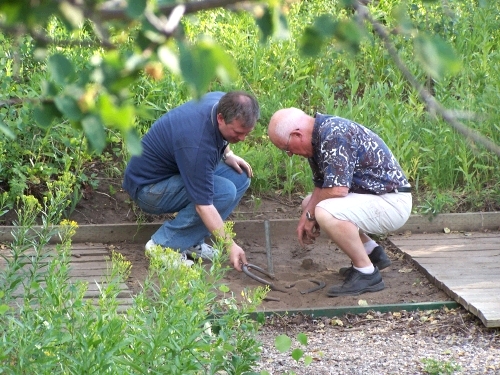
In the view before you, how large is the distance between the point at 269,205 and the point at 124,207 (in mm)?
1135

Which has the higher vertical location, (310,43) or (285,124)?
(310,43)

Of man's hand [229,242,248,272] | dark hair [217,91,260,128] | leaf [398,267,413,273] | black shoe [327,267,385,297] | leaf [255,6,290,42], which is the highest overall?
leaf [255,6,290,42]

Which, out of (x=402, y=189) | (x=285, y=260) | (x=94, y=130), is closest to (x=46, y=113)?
(x=94, y=130)

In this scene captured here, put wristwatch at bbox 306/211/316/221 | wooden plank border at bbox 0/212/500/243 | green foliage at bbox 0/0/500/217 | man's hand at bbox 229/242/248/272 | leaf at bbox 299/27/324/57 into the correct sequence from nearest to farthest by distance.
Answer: leaf at bbox 299/27/324/57, man's hand at bbox 229/242/248/272, wristwatch at bbox 306/211/316/221, wooden plank border at bbox 0/212/500/243, green foliage at bbox 0/0/500/217

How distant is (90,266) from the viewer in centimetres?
549

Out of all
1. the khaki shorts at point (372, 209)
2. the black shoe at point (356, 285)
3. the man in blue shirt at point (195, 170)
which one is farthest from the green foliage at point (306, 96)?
the black shoe at point (356, 285)

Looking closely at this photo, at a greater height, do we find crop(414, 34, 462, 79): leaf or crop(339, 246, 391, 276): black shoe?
crop(414, 34, 462, 79): leaf

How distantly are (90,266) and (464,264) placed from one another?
7.96 feet

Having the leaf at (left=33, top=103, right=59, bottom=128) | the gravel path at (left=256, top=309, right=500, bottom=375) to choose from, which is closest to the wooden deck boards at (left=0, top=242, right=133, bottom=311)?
the gravel path at (left=256, top=309, right=500, bottom=375)

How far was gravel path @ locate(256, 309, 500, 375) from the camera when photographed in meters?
4.00

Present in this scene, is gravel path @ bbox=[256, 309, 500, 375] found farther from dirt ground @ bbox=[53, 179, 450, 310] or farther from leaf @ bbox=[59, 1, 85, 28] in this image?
leaf @ bbox=[59, 1, 85, 28]

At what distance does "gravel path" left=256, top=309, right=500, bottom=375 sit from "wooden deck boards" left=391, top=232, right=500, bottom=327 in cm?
11

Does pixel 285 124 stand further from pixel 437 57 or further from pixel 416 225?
pixel 437 57

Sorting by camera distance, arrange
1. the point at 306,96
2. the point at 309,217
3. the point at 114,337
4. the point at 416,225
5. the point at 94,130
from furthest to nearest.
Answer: the point at 306,96
the point at 416,225
the point at 309,217
the point at 114,337
the point at 94,130
